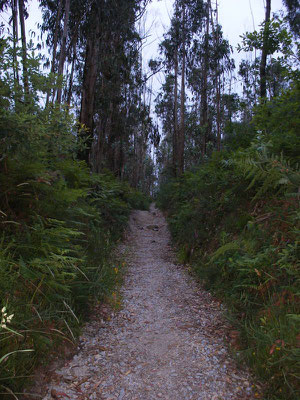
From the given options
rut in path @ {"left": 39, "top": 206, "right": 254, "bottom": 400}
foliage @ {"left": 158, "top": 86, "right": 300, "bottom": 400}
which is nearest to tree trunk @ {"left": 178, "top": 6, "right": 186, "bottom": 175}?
foliage @ {"left": 158, "top": 86, "right": 300, "bottom": 400}

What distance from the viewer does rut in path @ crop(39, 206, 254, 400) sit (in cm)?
213

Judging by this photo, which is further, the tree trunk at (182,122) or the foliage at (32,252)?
the tree trunk at (182,122)

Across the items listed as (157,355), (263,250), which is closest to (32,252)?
(157,355)

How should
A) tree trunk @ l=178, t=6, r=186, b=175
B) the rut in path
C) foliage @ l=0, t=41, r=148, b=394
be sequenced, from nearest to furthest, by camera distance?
foliage @ l=0, t=41, r=148, b=394 < the rut in path < tree trunk @ l=178, t=6, r=186, b=175

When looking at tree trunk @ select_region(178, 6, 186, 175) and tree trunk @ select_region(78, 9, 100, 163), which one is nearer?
tree trunk @ select_region(78, 9, 100, 163)

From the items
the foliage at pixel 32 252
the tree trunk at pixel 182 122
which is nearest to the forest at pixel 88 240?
the foliage at pixel 32 252

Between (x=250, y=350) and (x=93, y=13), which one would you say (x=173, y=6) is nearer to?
(x=93, y=13)

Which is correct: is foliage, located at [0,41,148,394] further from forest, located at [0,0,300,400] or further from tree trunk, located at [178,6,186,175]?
tree trunk, located at [178,6,186,175]

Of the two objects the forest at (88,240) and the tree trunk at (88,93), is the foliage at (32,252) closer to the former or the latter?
the forest at (88,240)

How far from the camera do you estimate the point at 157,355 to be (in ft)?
8.57

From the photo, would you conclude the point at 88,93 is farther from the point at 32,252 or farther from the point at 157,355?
the point at 157,355

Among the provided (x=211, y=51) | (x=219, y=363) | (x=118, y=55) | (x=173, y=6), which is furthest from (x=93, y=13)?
(x=219, y=363)

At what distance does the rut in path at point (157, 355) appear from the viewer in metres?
2.13

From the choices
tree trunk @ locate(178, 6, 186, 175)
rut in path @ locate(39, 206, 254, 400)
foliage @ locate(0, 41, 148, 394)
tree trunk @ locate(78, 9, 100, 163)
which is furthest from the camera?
tree trunk @ locate(178, 6, 186, 175)
